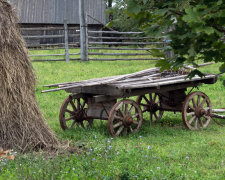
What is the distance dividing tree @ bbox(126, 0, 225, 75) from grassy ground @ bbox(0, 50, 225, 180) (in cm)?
180

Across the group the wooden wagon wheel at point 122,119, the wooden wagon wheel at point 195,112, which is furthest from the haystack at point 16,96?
the wooden wagon wheel at point 195,112

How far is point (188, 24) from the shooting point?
214 cm

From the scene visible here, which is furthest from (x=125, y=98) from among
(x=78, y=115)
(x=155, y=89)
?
(x=78, y=115)

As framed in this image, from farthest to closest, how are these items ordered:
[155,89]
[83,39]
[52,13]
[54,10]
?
[54,10] → [52,13] → [83,39] → [155,89]

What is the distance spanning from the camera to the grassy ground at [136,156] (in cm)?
404

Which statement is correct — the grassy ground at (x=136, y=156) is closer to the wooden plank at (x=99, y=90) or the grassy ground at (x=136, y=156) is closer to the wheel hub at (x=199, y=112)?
the wheel hub at (x=199, y=112)

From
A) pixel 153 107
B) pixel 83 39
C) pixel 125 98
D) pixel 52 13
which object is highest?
pixel 52 13

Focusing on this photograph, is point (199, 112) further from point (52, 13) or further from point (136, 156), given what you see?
point (52, 13)

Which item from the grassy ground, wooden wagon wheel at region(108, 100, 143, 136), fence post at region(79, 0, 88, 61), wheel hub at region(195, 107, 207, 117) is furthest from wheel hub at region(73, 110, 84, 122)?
fence post at region(79, 0, 88, 61)

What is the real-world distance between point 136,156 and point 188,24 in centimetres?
276

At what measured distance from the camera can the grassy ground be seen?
4035mm

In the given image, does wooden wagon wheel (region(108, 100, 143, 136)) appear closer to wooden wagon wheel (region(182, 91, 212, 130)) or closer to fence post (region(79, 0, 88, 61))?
wooden wagon wheel (region(182, 91, 212, 130))

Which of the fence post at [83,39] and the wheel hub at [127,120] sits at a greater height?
the fence post at [83,39]

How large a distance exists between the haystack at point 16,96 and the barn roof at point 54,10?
19.0 m
